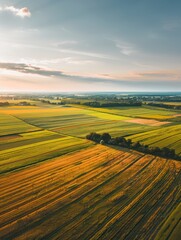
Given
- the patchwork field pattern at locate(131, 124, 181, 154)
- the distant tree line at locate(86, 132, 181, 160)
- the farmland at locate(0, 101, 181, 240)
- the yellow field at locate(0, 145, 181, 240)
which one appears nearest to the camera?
the yellow field at locate(0, 145, 181, 240)

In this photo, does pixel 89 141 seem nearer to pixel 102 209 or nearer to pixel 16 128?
pixel 16 128

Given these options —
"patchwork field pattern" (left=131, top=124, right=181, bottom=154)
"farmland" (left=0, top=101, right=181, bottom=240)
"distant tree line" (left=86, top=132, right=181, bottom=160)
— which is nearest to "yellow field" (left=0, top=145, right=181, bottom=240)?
"farmland" (left=0, top=101, right=181, bottom=240)

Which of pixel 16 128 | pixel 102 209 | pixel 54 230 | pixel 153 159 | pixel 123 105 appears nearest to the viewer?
Result: pixel 54 230

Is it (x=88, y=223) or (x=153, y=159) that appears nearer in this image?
(x=88, y=223)

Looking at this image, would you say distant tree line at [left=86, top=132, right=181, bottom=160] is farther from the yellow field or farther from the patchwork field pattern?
the patchwork field pattern

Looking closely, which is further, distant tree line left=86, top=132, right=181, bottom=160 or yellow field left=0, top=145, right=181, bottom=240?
distant tree line left=86, top=132, right=181, bottom=160

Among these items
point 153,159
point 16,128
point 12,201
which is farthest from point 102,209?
point 16,128

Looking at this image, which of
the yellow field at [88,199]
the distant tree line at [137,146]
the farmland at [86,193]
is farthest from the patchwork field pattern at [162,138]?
the yellow field at [88,199]

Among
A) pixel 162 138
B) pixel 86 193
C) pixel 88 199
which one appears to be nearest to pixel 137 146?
pixel 162 138

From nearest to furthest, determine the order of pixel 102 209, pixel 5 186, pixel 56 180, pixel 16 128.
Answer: pixel 102 209 → pixel 5 186 → pixel 56 180 → pixel 16 128
